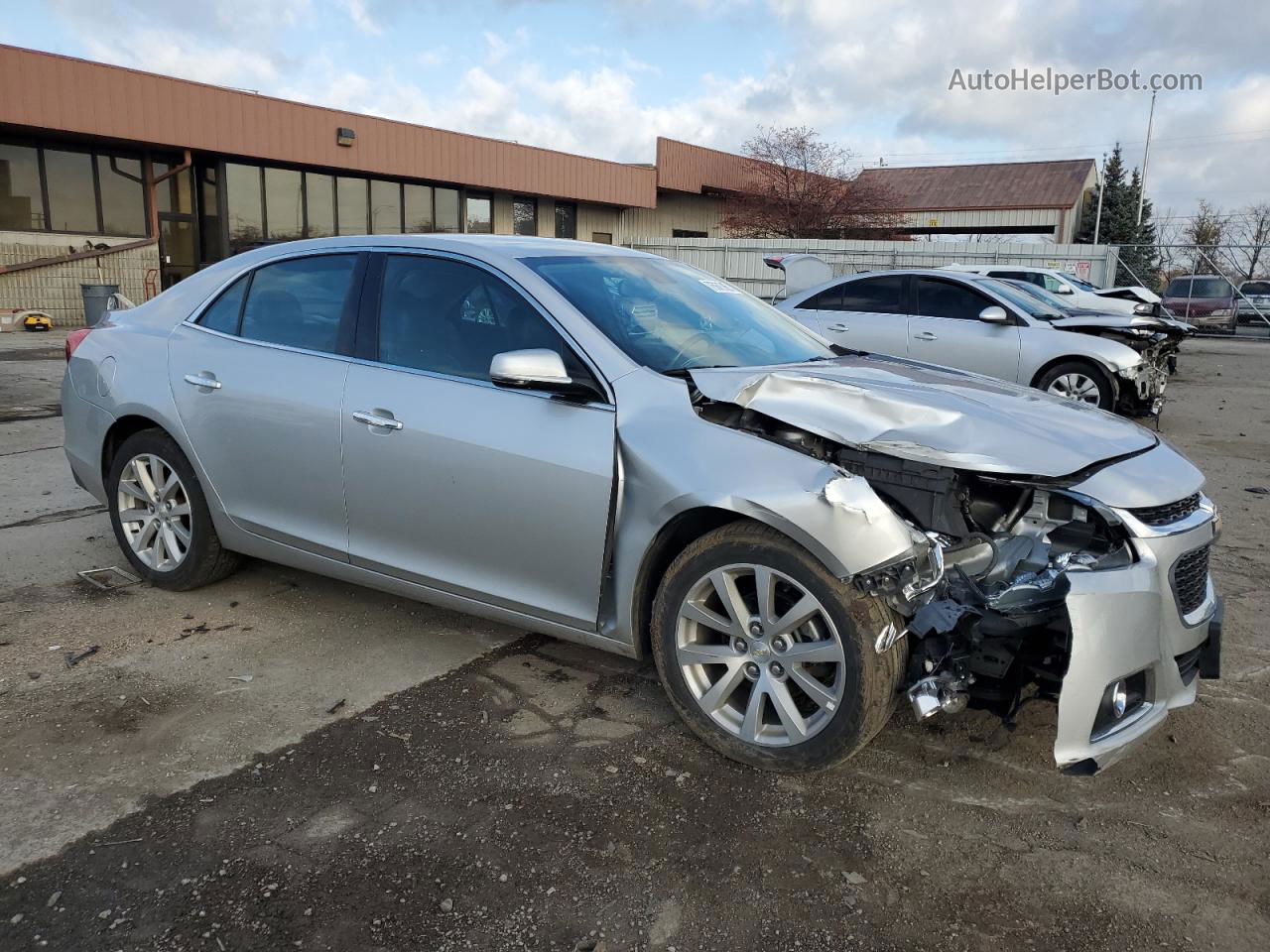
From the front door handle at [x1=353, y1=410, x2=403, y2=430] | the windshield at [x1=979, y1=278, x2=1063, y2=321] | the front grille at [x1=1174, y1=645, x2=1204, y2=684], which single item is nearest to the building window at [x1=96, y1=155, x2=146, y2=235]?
the windshield at [x1=979, y1=278, x2=1063, y2=321]

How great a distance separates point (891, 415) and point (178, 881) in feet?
7.99

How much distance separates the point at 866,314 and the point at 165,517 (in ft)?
26.3

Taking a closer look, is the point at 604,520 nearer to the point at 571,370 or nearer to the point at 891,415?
the point at 571,370

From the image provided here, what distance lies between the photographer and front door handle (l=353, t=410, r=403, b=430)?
365 centimetres

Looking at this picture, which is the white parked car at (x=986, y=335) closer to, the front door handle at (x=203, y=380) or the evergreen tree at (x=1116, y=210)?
the front door handle at (x=203, y=380)

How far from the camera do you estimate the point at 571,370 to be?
133 inches

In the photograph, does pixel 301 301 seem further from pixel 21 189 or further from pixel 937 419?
pixel 21 189

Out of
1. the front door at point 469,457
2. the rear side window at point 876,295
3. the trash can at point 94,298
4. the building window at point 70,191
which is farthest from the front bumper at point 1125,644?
the building window at point 70,191

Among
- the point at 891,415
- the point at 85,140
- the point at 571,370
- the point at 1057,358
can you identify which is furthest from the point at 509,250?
the point at 85,140

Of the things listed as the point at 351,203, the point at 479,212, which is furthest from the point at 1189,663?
the point at 479,212

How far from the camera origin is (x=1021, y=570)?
3029 millimetres

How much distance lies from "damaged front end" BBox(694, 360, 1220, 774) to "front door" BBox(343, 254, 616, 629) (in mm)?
544

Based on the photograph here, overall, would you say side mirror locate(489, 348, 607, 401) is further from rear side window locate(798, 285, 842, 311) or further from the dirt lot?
rear side window locate(798, 285, 842, 311)

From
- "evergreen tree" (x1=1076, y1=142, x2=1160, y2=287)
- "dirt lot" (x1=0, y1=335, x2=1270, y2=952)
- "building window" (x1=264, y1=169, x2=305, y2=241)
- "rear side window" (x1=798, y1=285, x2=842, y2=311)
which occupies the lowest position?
"dirt lot" (x1=0, y1=335, x2=1270, y2=952)
